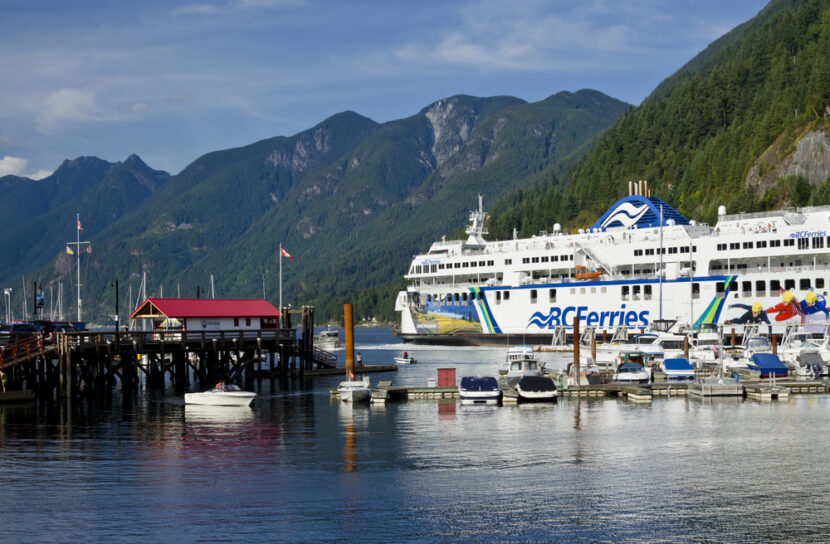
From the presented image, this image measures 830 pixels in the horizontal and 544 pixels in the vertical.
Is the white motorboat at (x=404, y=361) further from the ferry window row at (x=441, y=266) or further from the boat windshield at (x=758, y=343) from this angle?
the boat windshield at (x=758, y=343)

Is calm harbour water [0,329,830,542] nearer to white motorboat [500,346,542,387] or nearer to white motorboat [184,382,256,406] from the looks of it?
white motorboat [184,382,256,406]

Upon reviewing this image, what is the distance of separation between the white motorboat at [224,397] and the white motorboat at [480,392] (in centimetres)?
1150

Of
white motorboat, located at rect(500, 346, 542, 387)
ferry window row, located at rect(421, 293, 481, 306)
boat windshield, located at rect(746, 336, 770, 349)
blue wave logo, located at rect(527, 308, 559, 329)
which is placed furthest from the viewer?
ferry window row, located at rect(421, 293, 481, 306)

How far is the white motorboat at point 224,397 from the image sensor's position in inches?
1893

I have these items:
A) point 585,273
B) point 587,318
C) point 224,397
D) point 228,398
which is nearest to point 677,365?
point 228,398

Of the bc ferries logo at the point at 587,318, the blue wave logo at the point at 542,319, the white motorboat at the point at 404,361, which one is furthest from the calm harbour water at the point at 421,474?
the blue wave logo at the point at 542,319

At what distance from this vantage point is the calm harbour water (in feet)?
77.3

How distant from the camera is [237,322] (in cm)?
6291

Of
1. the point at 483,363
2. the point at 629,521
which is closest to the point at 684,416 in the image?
the point at 629,521

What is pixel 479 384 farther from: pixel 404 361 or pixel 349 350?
pixel 404 361

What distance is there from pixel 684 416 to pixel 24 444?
2993 cm

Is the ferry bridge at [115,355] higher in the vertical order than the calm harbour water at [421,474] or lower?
higher

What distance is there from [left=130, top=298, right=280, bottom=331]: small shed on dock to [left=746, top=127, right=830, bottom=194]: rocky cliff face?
94764 millimetres

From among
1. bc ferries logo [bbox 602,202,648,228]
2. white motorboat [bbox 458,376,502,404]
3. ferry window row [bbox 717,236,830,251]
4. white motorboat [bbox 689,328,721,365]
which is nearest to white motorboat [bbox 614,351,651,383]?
white motorboat [bbox 689,328,721,365]
